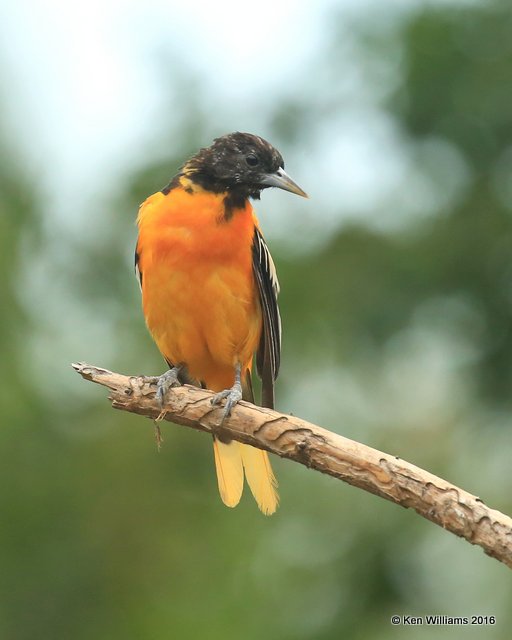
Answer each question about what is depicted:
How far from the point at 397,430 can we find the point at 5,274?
484 centimetres

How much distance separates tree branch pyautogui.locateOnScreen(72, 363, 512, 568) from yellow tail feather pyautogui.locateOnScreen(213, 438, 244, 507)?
1.17 m

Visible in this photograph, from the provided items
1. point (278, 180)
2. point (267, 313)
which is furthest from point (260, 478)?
point (278, 180)

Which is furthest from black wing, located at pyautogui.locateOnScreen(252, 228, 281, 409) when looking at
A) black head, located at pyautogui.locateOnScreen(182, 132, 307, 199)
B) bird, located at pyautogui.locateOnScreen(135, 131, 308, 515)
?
black head, located at pyautogui.locateOnScreen(182, 132, 307, 199)

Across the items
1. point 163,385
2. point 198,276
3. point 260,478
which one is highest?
point 198,276

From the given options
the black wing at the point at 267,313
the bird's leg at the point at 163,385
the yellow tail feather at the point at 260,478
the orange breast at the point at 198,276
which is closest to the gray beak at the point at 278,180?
the orange breast at the point at 198,276

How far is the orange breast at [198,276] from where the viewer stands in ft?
27.7

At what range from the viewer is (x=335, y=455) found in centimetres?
677

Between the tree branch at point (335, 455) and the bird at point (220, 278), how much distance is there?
1.85 ft

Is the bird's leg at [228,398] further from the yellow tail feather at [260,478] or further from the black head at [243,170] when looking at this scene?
the black head at [243,170]

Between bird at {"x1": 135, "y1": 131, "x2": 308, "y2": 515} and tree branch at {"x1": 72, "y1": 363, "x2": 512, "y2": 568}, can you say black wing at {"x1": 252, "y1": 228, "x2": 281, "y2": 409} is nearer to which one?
bird at {"x1": 135, "y1": 131, "x2": 308, "y2": 515}

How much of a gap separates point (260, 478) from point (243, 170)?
7.60 feet

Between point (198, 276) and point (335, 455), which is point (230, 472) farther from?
point (335, 455)

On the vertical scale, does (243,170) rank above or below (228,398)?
above

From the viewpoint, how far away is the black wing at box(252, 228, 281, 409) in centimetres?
877
